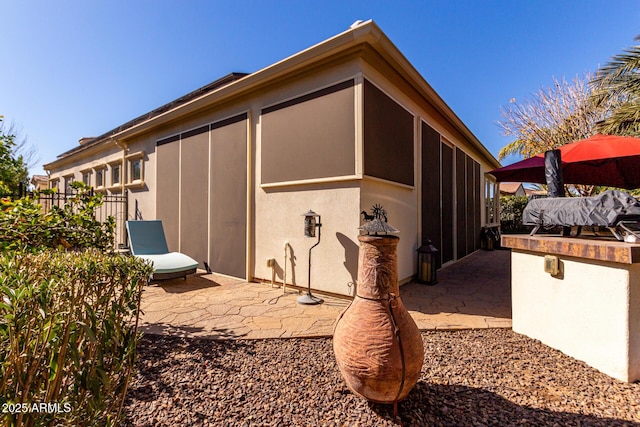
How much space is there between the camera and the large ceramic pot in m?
1.83

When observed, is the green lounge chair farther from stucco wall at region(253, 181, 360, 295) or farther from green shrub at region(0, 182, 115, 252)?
green shrub at region(0, 182, 115, 252)

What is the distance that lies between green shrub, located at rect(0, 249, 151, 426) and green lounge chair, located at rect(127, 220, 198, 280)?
4.11m

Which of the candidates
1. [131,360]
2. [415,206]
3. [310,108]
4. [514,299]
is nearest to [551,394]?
[514,299]

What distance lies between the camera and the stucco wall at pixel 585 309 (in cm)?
238

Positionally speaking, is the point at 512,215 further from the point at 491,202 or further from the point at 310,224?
the point at 310,224

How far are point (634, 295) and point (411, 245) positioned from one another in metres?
3.64

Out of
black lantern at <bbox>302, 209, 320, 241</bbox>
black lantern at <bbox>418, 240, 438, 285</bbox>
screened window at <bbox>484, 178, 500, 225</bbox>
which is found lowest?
black lantern at <bbox>418, 240, 438, 285</bbox>

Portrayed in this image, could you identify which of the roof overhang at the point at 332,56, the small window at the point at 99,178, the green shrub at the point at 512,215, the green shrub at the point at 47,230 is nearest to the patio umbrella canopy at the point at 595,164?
the roof overhang at the point at 332,56

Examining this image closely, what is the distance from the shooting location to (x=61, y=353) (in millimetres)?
1160

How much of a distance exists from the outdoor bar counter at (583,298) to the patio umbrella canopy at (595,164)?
2524 millimetres

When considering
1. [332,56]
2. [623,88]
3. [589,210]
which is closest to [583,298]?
[589,210]

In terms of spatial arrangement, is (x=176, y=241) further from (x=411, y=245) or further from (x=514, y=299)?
(x=514, y=299)

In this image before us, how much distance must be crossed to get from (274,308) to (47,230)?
286 cm

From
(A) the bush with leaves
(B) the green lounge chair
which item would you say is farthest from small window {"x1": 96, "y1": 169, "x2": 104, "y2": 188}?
(A) the bush with leaves
